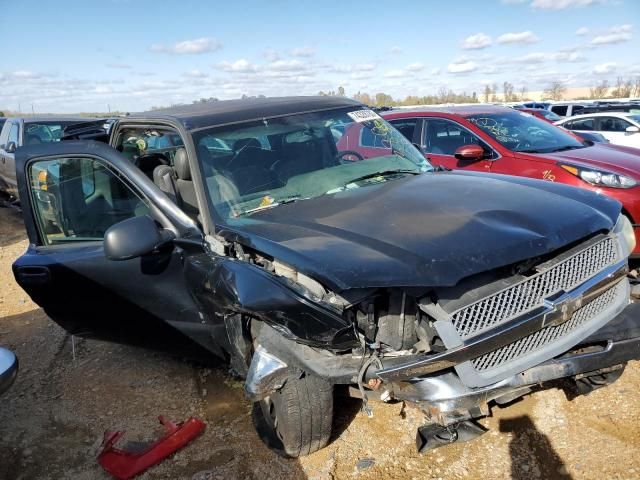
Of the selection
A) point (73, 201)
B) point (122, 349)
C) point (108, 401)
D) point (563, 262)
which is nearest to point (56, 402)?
point (108, 401)

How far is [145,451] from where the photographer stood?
296 cm

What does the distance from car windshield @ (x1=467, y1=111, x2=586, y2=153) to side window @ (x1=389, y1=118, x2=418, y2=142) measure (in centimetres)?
73

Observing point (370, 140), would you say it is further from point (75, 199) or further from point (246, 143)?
point (75, 199)

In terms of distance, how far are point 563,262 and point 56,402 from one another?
3.46 metres

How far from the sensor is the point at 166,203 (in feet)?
10.1

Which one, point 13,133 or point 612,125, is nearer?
point 13,133

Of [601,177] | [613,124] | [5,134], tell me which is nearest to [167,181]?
[601,177]

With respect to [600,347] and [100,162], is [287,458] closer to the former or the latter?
[600,347]

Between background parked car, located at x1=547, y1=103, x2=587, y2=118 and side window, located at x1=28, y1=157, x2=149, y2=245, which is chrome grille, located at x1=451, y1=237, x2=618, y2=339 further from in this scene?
background parked car, located at x1=547, y1=103, x2=587, y2=118

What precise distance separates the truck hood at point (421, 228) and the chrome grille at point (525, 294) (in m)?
0.12

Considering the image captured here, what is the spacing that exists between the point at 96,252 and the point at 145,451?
1.23m

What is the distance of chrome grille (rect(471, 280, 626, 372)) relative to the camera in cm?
219

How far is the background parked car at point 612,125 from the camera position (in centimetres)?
1141

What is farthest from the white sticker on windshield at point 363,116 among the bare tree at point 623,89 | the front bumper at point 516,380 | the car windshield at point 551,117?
the bare tree at point 623,89
